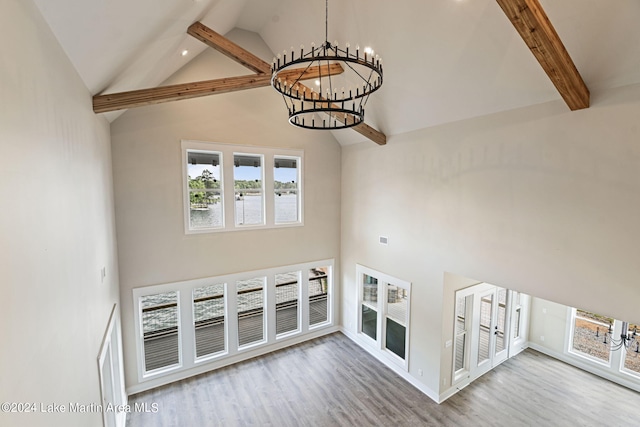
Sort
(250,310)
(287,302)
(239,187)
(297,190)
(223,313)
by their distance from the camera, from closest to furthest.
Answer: (239,187)
(223,313)
(297,190)
(250,310)
(287,302)

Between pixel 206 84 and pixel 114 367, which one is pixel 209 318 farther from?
pixel 206 84

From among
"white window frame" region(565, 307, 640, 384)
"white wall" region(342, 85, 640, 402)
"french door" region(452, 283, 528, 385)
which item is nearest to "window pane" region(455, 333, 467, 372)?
"french door" region(452, 283, 528, 385)

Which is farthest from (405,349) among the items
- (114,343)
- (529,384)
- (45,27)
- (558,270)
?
(45,27)

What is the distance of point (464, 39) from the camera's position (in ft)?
12.3

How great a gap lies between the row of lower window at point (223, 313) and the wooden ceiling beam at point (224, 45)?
4.33 metres

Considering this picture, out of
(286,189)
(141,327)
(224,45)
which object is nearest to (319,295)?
(286,189)

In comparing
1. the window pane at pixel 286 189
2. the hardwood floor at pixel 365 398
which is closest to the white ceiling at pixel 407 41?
the window pane at pixel 286 189

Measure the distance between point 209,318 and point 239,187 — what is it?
3.31 m

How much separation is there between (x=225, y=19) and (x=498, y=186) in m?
5.37

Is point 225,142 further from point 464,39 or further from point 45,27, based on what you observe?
point 464,39

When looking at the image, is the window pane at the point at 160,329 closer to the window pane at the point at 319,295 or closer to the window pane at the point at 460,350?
the window pane at the point at 319,295

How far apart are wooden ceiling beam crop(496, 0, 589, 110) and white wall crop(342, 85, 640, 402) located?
1.06ft

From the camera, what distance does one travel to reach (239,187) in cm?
659

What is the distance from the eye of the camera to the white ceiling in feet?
9.04
